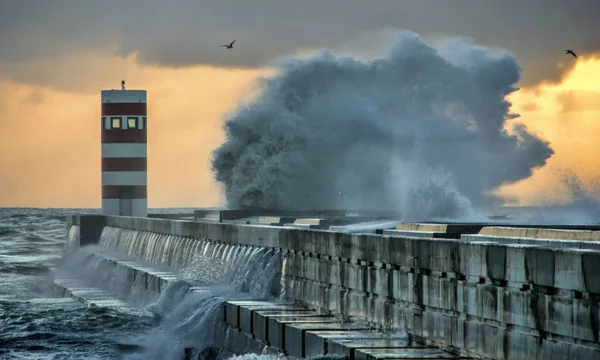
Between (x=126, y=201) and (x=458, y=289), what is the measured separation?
27007 mm

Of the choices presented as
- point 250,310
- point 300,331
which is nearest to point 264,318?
point 250,310

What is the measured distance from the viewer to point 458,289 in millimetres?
9836

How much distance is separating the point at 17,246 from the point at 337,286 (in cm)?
3875

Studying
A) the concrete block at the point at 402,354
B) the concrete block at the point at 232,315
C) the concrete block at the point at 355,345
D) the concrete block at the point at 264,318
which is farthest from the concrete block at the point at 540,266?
the concrete block at the point at 232,315

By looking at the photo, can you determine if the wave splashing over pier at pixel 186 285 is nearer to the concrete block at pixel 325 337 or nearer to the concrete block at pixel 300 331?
the concrete block at pixel 300 331

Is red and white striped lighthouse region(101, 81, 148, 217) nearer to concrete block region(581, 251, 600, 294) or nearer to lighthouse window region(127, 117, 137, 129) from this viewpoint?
lighthouse window region(127, 117, 137, 129)

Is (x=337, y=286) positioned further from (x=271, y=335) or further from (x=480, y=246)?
(x=480, y=246)

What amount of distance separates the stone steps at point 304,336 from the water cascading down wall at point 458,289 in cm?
20

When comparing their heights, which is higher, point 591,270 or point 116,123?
point 116,123

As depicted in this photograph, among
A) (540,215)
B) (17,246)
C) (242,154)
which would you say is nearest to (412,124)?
(242,154)

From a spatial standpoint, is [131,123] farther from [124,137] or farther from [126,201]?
[126,201]

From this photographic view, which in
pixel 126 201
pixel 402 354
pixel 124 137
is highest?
pixel 124 137

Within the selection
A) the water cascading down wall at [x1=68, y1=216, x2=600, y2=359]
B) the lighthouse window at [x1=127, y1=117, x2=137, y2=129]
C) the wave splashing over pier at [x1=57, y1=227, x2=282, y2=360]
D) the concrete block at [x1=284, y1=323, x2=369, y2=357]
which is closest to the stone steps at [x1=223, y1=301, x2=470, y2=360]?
the concrete block at [x1=284, y1=323, x2=369, y2=357]

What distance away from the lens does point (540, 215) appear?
1093 inches
